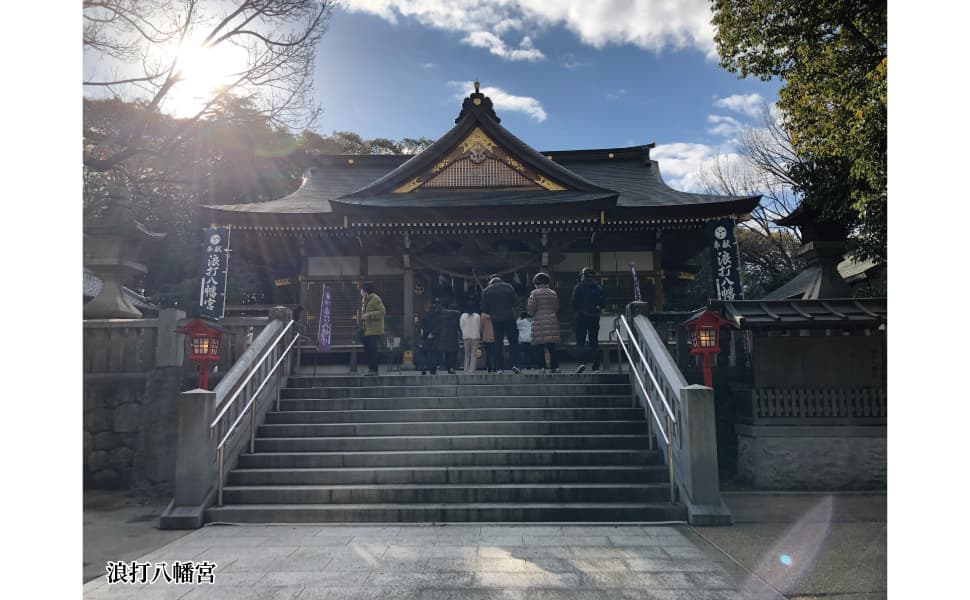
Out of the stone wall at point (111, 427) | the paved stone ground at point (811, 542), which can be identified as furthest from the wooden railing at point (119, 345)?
the paved stone ground at point (811, 542)

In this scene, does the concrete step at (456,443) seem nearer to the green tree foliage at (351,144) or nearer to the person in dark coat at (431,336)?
the person in dark coat at (431,336)

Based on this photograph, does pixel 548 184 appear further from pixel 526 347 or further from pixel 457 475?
pixel 457 475

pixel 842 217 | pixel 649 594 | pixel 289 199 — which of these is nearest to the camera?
pixel 649 594

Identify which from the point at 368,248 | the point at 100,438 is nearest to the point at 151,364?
the point at 100,438

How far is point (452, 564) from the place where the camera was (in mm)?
4270

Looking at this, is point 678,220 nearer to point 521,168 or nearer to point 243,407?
point 521,168

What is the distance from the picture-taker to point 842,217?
8445 millimetres

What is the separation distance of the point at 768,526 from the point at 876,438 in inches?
115

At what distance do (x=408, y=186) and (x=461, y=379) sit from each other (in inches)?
266

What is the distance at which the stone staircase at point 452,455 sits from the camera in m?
5.61

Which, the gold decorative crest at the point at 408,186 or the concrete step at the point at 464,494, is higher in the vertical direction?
the gold decorative crest at the point at 408,186

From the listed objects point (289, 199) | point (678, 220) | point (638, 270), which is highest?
point (289, 199)

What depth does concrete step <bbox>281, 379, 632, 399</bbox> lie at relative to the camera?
7680 millimetres

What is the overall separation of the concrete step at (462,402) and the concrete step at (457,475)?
4.35 ft
